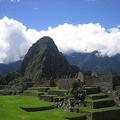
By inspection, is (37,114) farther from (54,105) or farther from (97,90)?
(97,90)

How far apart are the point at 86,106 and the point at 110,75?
7074 millimetres

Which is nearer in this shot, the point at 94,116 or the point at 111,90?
the point at 94,116

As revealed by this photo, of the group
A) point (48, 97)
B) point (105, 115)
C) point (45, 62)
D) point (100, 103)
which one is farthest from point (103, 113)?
point (45, 62)

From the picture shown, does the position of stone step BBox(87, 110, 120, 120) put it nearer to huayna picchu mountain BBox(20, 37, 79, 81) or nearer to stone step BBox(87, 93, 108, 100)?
stone step BBox(87, 93, 108, 100)

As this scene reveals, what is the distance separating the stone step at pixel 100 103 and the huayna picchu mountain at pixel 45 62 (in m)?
90.8

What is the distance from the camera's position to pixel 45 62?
14700 cm

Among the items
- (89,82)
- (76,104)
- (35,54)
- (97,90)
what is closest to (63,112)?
(76,104)

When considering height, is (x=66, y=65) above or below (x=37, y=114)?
above

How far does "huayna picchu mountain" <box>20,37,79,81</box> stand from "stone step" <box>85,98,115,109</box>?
90804 mm

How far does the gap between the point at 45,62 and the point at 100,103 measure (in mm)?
105998

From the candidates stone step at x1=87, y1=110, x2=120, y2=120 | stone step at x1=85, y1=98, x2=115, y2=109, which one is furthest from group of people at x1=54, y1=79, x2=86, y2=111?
stone step at x1=87, y1=110, x2=120, y2=120

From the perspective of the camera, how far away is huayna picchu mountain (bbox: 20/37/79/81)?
140750 mm

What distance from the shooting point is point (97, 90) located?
4703 cm

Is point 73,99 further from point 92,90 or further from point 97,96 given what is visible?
point 92,90
